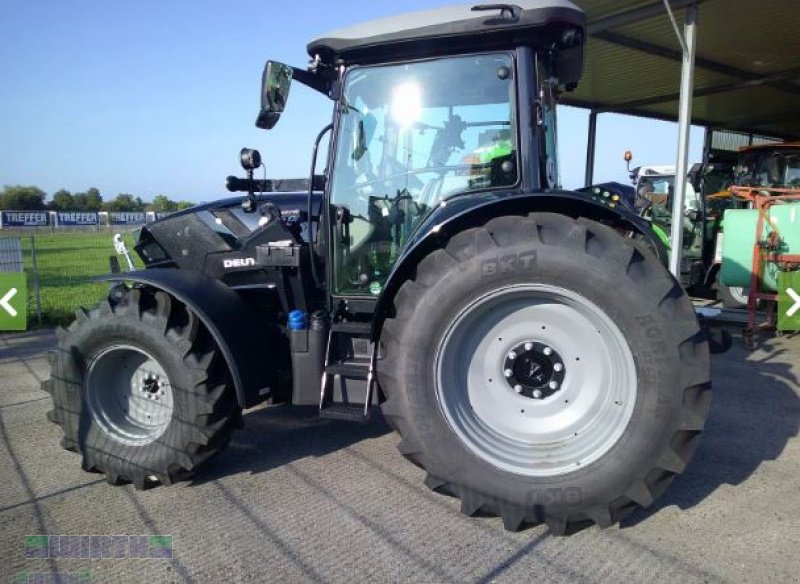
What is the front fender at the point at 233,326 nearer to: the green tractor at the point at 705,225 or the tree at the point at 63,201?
the green tractor at the point at 705,225

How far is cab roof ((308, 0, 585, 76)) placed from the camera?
2.91 m

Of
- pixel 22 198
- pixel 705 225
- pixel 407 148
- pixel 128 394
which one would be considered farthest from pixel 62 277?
pixel 22 198

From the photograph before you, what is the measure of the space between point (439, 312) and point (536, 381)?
636 mm

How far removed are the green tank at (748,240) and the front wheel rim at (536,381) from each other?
5.57m

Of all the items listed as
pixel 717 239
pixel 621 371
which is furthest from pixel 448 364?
pixel 717 239

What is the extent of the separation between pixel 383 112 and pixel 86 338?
210 cm

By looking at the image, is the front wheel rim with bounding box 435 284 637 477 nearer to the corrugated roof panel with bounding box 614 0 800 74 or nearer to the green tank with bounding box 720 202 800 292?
the green tank with bounding box 720 202 800 292

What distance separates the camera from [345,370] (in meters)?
3.23

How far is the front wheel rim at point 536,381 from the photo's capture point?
9.16ft

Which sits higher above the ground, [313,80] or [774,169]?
[313,80]

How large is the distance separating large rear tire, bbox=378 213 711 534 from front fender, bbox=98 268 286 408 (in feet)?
2.74

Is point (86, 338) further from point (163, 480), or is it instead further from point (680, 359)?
point (680, 359)

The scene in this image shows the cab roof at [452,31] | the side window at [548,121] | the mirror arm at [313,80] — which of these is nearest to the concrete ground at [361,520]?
the side window at [548,121]

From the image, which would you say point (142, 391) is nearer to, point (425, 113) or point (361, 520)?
point (361, 520)
